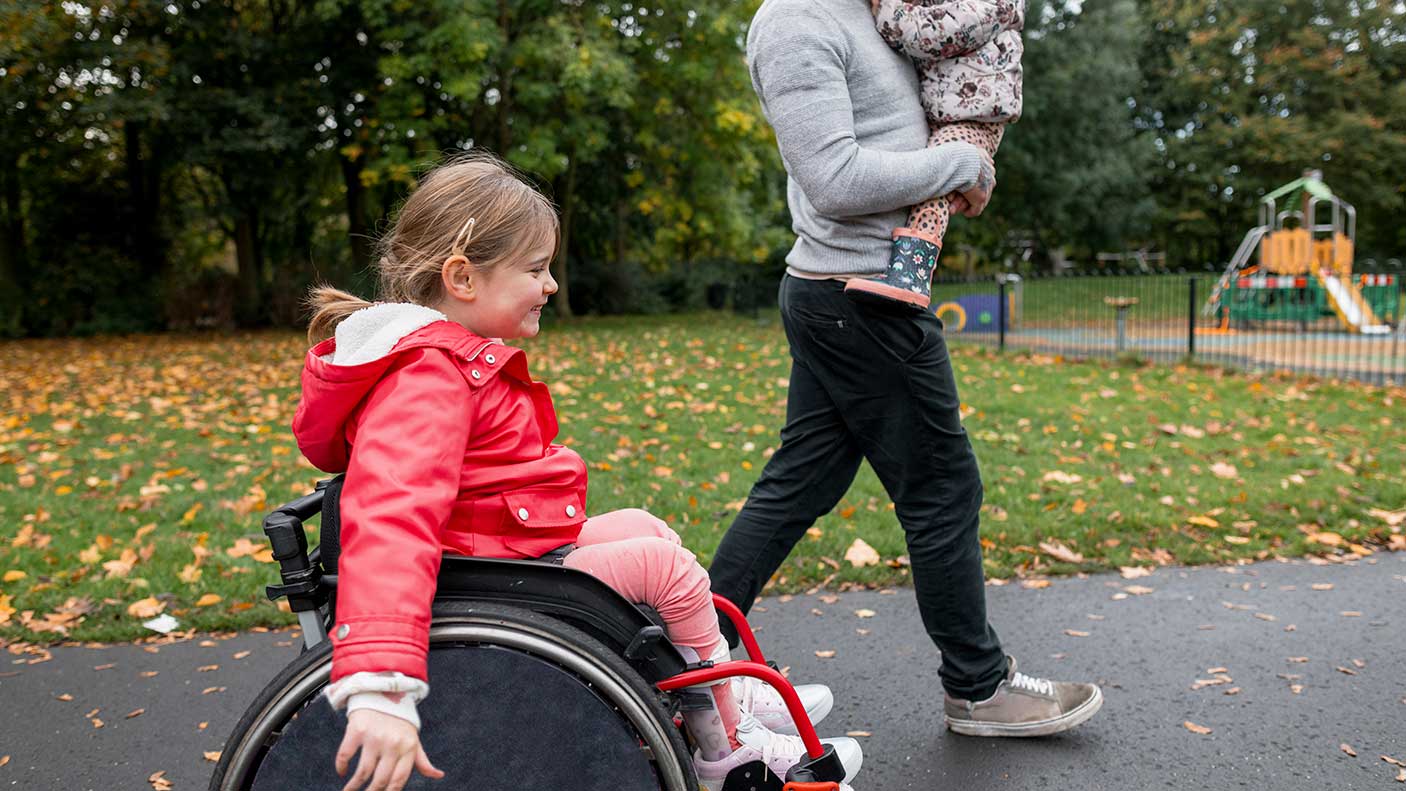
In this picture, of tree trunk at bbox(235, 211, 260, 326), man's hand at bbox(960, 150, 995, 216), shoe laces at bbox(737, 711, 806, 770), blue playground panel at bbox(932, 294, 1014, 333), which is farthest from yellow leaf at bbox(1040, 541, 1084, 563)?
tree trunk at bbox(235, 211, 260, 326)

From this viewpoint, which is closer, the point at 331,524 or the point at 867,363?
the point at 331,524

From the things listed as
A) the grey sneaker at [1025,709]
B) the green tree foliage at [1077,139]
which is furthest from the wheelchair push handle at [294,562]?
the green tree foliage at [1077,139]

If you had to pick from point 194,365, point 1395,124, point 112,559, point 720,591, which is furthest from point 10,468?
point 1395,124

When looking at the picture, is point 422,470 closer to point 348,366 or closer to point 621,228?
point 348,366

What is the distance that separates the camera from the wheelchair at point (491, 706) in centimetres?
158

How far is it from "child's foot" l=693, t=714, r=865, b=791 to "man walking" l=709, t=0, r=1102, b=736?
0.58 metres

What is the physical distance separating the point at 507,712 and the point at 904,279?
4.11 feet

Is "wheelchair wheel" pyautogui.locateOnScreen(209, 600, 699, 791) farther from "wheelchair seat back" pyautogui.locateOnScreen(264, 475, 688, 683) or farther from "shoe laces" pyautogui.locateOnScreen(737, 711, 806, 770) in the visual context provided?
"shoe laces" pyautogui.locateOnScreen(737, 711, 806, 770)

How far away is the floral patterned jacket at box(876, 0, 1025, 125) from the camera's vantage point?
2.25 meters

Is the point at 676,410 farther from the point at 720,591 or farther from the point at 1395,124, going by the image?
the point at 1395,124

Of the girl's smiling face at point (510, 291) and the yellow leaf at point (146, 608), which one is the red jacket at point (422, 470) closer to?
the girl's smiling face at point (510, 291)

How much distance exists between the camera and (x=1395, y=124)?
28.7m

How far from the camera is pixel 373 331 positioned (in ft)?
5.48

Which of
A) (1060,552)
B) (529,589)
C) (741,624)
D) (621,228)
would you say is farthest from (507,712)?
(621,228)
